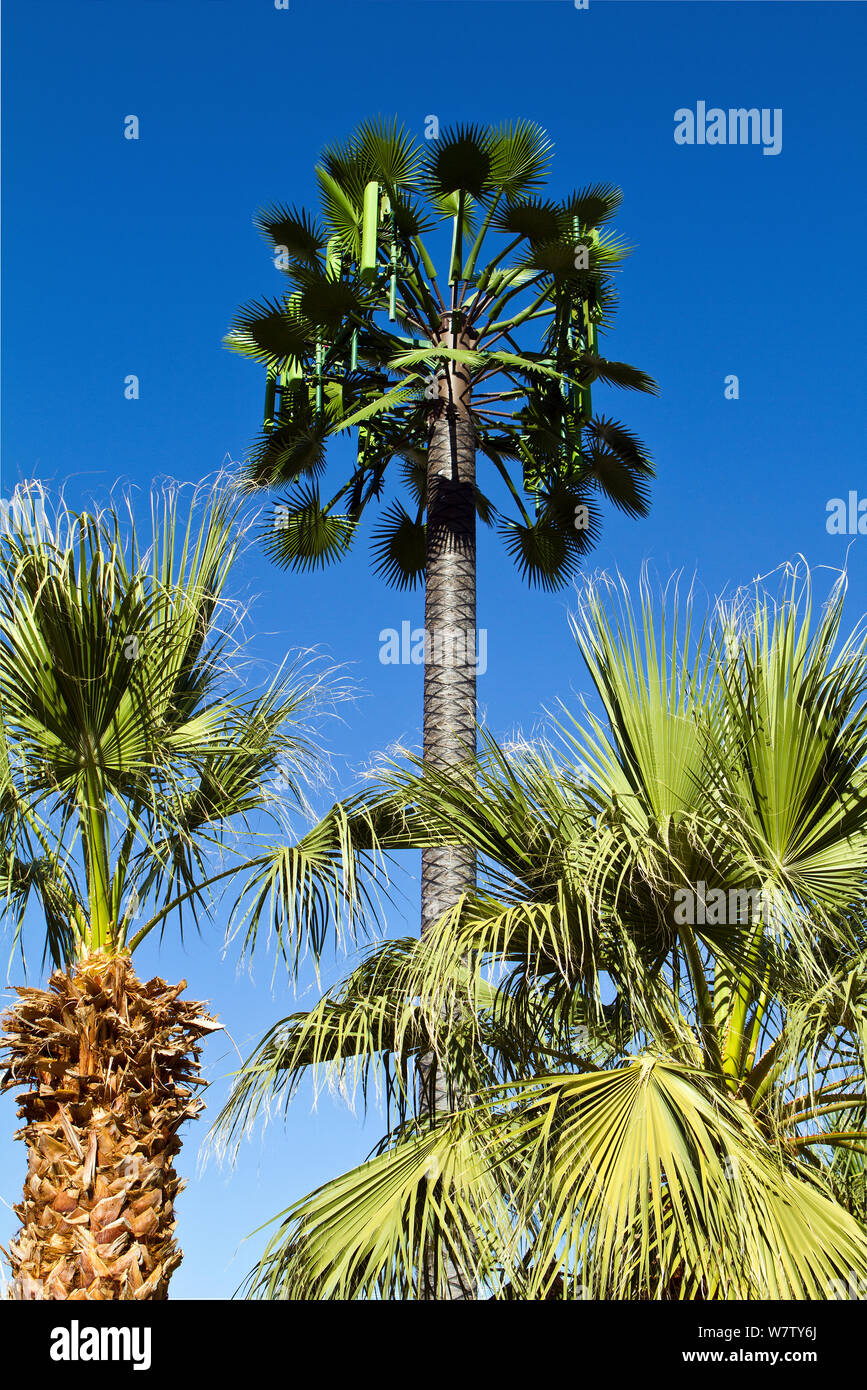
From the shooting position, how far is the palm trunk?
8266 millimetres

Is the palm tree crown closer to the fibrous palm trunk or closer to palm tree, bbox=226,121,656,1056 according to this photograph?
palm tree, bbox=226,121,656,1056

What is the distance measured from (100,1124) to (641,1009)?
2501 millimetres

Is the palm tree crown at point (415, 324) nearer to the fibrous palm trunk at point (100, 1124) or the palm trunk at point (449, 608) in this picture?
the palm trunk at point (449, 608)

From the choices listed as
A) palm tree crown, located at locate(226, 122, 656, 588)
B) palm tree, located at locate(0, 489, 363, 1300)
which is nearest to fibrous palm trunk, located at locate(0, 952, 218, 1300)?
palm tree, located at locate(0, 489, 363, 1300)

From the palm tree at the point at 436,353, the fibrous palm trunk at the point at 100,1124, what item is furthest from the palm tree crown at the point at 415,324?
the fibrous palm trunk at the point at 100,1124

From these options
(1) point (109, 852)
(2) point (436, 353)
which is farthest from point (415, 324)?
(1) point (109, 852)

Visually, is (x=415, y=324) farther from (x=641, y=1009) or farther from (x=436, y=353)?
(x=641, y=1009)

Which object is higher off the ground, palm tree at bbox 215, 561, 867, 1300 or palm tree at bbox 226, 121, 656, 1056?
palm tree at bbox 226, 121, 656, 1056

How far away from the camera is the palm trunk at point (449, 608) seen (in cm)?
827

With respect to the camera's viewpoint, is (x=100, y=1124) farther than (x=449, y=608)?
No

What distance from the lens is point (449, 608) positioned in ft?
30.1

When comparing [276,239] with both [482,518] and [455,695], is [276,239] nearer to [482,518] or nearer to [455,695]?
[482,518]

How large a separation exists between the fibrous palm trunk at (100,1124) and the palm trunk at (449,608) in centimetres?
224

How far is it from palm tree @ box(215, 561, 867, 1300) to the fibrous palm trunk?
20.4 inches
